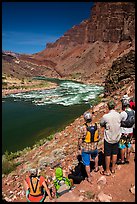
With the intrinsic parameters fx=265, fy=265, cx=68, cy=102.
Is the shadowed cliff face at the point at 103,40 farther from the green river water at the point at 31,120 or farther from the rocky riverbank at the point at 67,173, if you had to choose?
the rocky riverbank at the point at 67,173

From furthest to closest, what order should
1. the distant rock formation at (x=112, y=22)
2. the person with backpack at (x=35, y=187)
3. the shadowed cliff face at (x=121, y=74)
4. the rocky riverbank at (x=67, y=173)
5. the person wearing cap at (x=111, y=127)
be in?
the distant rock formation at (x=112, y=22) < the shadowed cliff face at (x=121, y=74) < the person wearing cap at (x=111, y=127) < the rocky riverbank at (x=67, y=173) < the person with backpack at (x=35, y=187)

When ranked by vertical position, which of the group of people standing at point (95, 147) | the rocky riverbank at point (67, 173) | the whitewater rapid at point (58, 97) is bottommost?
the rocky riverbank at point (67, 173)

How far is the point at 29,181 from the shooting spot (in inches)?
222

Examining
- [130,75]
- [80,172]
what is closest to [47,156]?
[80,172]

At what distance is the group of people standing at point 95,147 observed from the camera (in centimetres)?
569

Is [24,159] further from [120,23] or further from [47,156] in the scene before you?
[120,23]

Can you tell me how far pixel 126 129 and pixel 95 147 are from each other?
92 cm

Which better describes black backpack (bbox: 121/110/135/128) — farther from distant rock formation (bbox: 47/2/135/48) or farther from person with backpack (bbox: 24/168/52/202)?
distant rock formation (bbox: 47/2/135/48)

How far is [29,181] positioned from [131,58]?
17117 mm

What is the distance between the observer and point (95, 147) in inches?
243

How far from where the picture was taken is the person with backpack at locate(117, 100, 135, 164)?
6.33 meters

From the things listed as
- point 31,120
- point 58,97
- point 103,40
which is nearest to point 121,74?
point 31,120

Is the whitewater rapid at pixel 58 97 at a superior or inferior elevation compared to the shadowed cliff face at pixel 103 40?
inferior

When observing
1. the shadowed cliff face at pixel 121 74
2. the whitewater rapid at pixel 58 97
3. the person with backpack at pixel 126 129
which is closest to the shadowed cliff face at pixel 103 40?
the whitewater rapid at pixel 58 97
